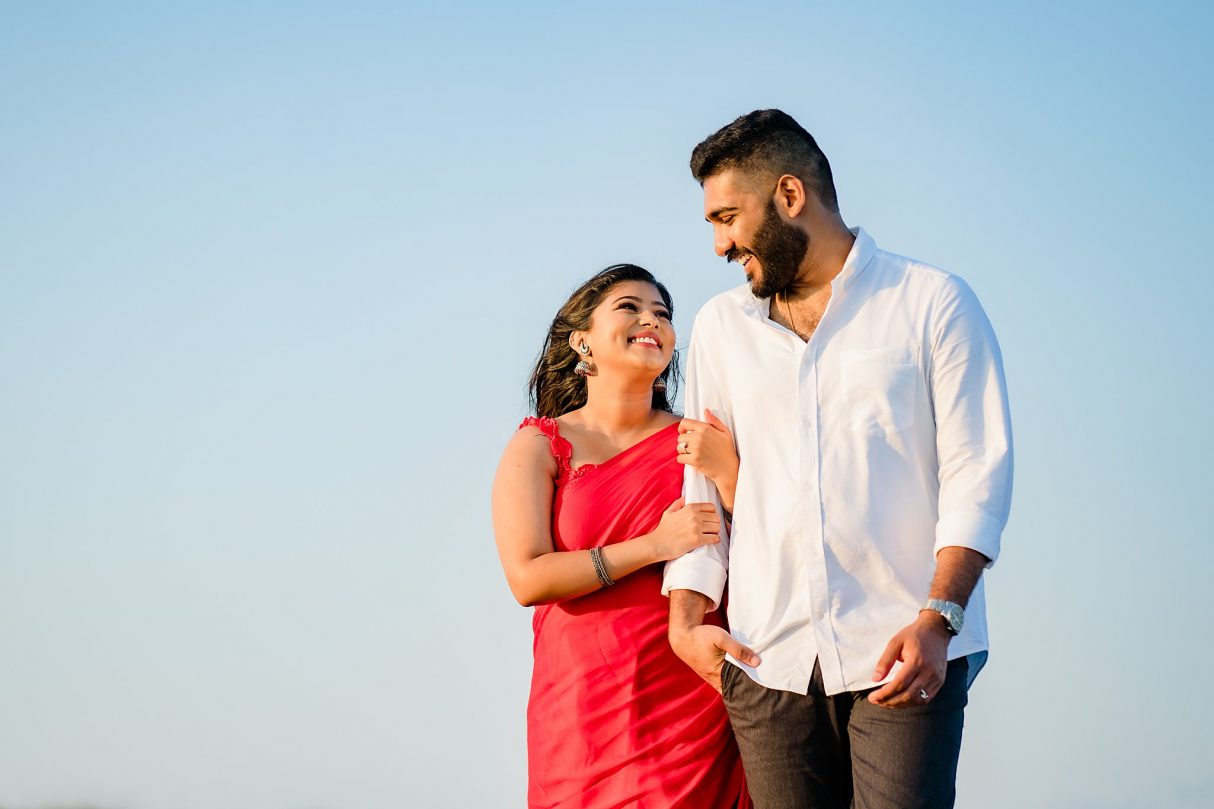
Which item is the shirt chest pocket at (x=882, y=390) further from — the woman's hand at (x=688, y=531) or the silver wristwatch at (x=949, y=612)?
the woman's hand at (x=688, y=531)

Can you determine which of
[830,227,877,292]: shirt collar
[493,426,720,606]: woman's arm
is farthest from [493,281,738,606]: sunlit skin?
[830,227,877,292]: shirt collar

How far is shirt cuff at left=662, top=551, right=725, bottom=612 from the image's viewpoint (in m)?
3.72

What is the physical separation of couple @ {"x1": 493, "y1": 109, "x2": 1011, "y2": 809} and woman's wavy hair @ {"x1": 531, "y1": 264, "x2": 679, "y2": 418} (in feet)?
3.04

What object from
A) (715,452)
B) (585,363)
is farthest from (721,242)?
(585,363)

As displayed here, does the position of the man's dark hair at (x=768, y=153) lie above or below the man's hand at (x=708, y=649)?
above

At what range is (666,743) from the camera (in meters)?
4.17

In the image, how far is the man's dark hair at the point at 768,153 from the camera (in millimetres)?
3641

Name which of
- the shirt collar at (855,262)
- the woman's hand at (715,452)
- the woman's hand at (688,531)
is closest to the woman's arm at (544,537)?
the woman's hand at (688,531)

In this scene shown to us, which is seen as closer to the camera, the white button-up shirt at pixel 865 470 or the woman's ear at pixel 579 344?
the white button-up shirt at pixel 865 470

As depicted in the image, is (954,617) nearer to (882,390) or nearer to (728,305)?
(882,390)

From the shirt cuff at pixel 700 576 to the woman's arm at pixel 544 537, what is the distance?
0.18 feet

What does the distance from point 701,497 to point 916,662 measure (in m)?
0.89

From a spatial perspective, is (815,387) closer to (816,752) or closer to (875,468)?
(875,468)

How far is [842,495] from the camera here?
336 centimetres
